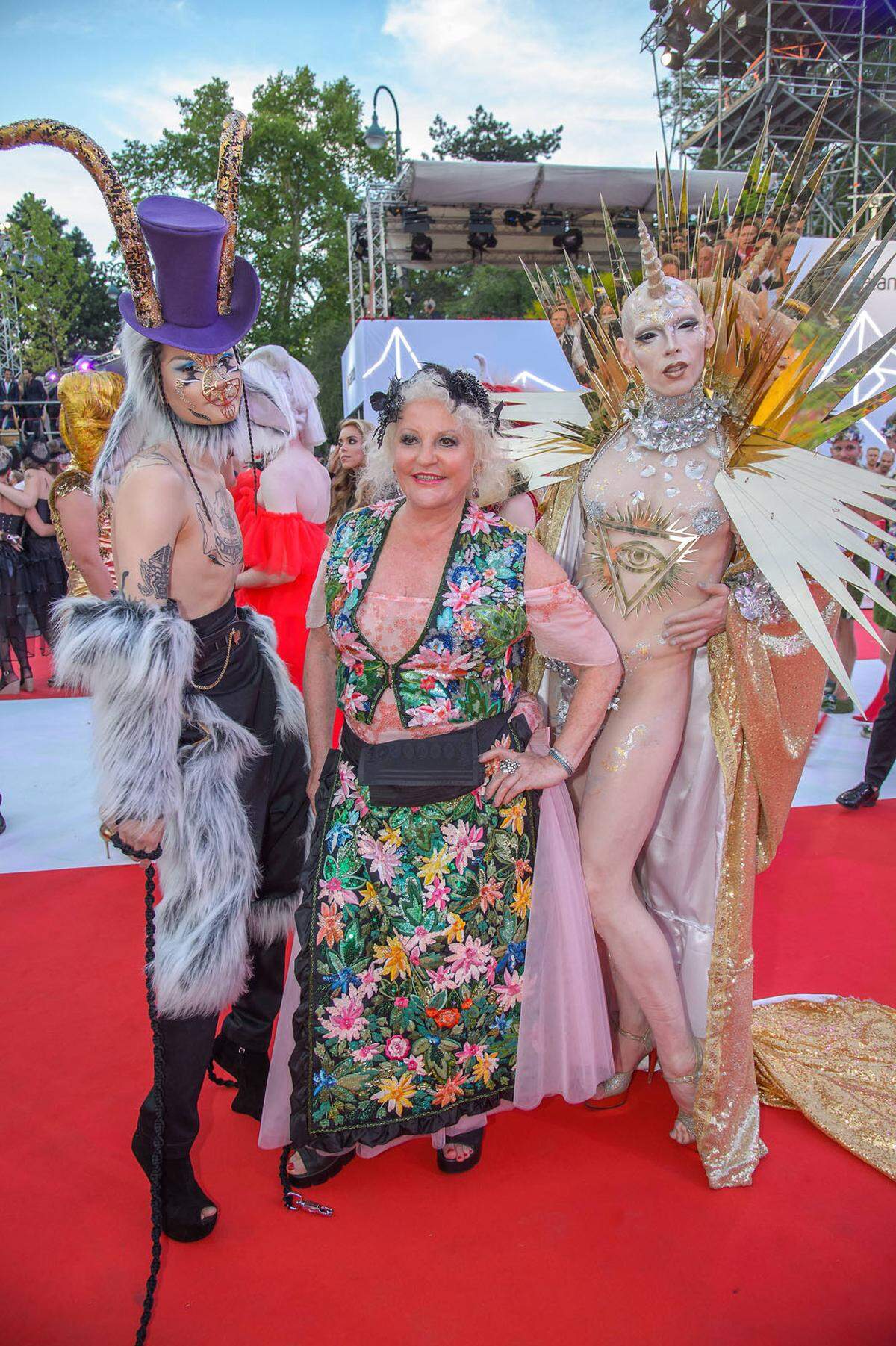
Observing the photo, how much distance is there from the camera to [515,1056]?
2.14m

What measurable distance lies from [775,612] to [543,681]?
633 mm

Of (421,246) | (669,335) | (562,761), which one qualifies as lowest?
(562,761)

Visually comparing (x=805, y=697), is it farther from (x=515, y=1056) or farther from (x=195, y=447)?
(x=195, y=447)

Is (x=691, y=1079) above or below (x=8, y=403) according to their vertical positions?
below

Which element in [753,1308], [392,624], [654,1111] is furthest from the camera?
[654,1111]

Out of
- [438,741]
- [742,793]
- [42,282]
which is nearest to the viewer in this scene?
[438,741]

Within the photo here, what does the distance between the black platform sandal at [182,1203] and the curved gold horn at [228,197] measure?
6.21ft

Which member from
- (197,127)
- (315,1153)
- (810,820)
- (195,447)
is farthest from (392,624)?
(197,127)

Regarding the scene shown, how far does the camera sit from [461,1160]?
2.21 m

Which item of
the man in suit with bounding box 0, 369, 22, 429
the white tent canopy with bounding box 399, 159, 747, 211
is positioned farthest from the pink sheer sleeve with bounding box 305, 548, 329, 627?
the man in suit with bounding box 0, 369, 22, 429

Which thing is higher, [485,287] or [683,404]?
[485,287]

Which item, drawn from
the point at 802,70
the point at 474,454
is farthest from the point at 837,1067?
the point at 802,70

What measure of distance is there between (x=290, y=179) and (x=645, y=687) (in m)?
31.4

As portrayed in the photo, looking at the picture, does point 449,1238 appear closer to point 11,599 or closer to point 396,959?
point 396,959
